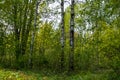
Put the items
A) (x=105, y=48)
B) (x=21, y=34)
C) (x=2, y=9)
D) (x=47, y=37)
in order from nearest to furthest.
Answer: (x=105, y=48) → (x=2, y=9) → (x=21, y=34) → (x=47, y=37)

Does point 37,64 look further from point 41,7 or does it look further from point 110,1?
point 110,1

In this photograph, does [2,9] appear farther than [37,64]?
Yes

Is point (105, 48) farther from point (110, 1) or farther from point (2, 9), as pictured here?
point (2, 9)

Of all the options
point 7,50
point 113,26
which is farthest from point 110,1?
point 7,50

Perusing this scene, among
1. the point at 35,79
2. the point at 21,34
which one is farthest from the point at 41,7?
the point at 35,79

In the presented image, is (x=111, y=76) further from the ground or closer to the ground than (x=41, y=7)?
closer to the ground

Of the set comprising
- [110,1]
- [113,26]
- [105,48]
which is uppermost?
[110,1]

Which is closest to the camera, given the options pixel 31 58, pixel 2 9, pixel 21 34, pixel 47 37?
pixel 31 58

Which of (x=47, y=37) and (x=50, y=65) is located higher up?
(x=47, y=37)


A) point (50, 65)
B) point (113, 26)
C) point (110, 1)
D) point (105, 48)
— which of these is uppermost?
point (110, 1)

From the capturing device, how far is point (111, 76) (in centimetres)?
1345

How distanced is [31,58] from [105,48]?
12.4 m

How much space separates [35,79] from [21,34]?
55.8ft

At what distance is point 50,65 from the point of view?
24.8 m
